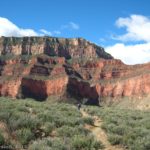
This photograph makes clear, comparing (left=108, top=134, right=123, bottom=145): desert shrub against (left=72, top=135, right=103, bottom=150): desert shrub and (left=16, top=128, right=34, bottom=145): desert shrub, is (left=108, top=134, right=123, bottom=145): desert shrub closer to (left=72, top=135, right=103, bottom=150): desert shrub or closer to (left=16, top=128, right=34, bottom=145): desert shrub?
(left=72, top=135, right=103, bottom=150): desert shrub

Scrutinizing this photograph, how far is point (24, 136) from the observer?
604 inches

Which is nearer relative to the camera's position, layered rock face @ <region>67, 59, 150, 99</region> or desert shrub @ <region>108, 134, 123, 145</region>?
desert shrub @ <region>108, 134, 123, 145</region>

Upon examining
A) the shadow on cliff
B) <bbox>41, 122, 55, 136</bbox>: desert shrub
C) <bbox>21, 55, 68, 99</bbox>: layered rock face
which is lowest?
<bbox>41, 122, 55, 136</bbox>: desert shrub

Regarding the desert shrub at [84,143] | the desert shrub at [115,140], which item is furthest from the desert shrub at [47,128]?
the desert shrub at [115,140]

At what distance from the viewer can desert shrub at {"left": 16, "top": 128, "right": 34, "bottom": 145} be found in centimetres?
1512

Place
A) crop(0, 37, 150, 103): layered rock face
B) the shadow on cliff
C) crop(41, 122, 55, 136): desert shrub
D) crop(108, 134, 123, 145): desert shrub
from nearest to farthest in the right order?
1. crop(41, 122, 55, 136): desert shrub
2. crop(108, 134, 123, 145): desert shrub
3. the shadow on cliff
4. crop(0, 37, 150, 103): layered rock face

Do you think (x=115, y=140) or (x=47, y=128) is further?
(x=47, y=128)

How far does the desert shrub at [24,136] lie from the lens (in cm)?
1512

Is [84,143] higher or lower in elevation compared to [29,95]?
lower

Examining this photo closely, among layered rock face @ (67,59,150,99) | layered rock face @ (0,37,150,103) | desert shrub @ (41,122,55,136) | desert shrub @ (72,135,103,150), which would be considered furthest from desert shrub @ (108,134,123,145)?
layered rock face @ (0,37,150,103)

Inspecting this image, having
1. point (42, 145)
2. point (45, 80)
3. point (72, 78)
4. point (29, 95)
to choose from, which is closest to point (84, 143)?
point (42, 145)

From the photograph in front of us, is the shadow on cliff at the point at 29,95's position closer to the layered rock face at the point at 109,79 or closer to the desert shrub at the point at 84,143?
the layered rock face at the point at 109,79

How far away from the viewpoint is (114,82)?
6019 inches

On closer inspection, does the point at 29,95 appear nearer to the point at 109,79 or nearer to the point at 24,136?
the point at 109,79
